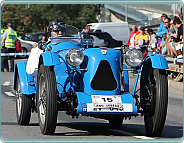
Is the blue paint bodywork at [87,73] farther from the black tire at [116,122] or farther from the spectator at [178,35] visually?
the spectator at [178,35]

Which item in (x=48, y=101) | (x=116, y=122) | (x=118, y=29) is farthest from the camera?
A: (x=118, y=29)

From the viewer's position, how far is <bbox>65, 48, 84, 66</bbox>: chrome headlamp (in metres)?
7.11

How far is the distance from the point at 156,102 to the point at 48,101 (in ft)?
4.94

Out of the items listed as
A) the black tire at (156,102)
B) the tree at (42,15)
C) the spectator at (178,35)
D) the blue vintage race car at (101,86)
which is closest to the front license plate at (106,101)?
the blue vintage race car at (101,86)

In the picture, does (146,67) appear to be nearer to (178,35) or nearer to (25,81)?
(25,81)

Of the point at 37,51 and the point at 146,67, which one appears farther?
the point at 37,51

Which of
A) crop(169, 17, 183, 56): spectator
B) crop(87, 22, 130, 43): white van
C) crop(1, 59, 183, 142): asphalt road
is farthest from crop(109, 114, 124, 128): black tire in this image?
crop(87, 22, 130, 43): white van

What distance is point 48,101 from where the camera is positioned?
674 cm

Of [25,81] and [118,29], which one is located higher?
[118,29]

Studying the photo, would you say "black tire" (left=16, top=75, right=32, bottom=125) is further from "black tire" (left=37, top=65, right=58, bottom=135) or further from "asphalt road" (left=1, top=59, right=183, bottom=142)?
"black tire" (left=37, top=65, right=58, bottom=135)

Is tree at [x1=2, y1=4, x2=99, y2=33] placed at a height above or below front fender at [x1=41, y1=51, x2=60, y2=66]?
above

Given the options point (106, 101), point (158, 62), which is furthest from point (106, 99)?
point (158, 62)

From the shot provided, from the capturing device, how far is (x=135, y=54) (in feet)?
24.1

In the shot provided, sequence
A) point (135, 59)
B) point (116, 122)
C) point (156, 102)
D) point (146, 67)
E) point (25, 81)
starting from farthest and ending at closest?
point (25, 81), point (116, 122), point (146, 67), point (135, 59), point (156, 102)
